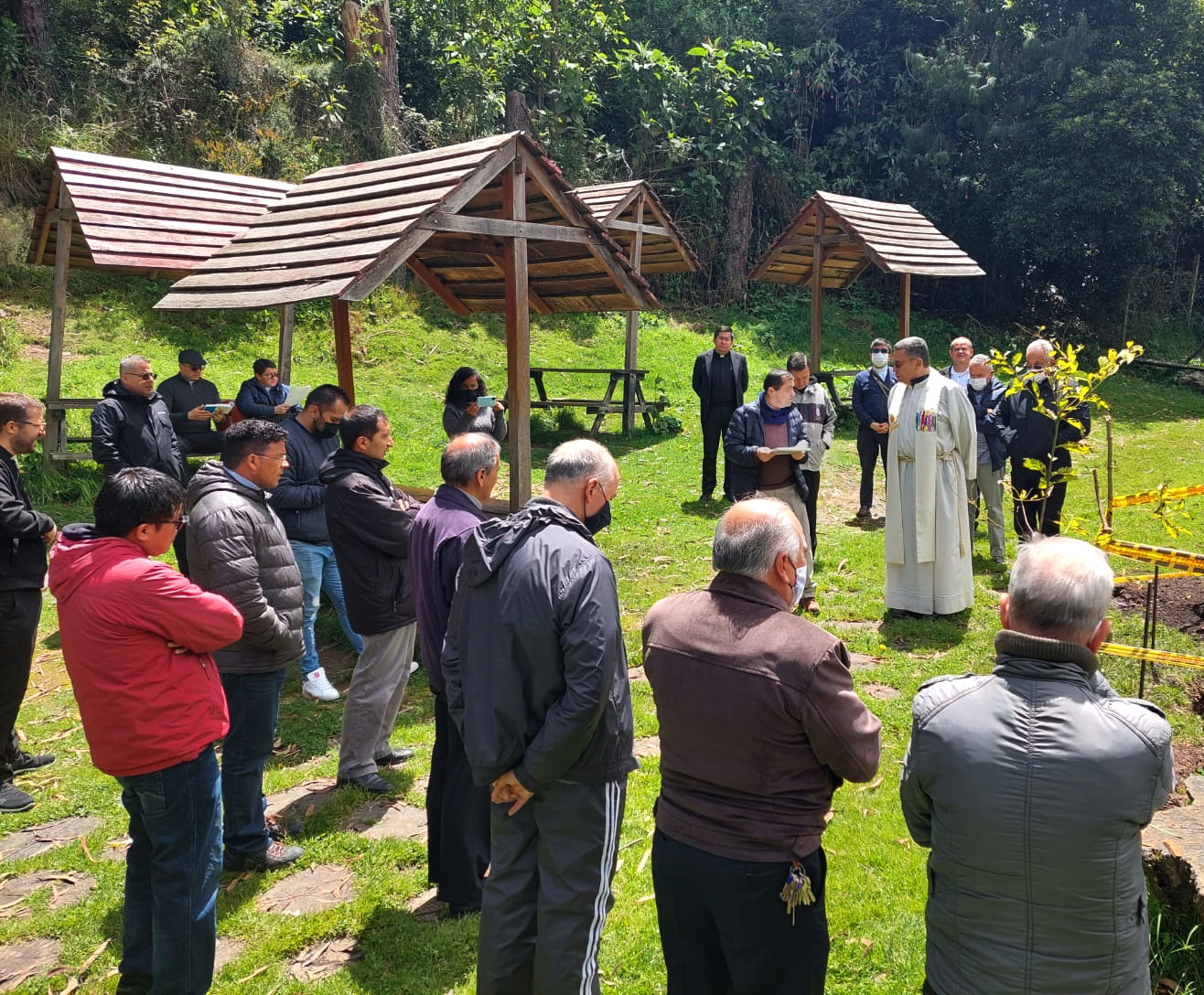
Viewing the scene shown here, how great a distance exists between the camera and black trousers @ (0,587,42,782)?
15.9ft

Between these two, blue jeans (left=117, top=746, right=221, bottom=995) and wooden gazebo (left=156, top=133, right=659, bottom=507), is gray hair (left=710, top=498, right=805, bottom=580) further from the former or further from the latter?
wooden gazebo (left=156, top=133, right=659, bottom=507)

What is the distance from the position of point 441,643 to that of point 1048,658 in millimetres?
2365

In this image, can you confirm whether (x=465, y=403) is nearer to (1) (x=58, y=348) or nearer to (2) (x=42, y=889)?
(2) (x=42, y=889)

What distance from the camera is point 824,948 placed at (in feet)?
8.11

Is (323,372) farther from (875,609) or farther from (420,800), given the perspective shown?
(420,800)

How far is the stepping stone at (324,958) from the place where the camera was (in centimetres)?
355

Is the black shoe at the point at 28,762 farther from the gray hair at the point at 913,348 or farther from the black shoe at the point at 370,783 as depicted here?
the gray hair at the point at 913,348

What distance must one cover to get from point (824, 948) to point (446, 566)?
6.41 ft

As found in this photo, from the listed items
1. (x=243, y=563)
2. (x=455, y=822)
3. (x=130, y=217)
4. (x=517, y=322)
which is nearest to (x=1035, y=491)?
(x=517, y=322)

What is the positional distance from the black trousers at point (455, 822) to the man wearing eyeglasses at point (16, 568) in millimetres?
2537

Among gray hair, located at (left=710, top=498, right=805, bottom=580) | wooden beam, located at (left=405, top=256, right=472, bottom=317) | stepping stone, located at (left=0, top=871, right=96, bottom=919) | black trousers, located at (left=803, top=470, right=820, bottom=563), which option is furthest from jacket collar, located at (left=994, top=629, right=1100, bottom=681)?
wooden beam, located at (left=405, top=256, right=472, bottom=317)

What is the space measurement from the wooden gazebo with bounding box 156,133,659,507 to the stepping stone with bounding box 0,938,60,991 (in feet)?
11.3

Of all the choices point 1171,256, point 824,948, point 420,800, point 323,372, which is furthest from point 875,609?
point 1171,256

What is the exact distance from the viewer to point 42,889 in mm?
4164
